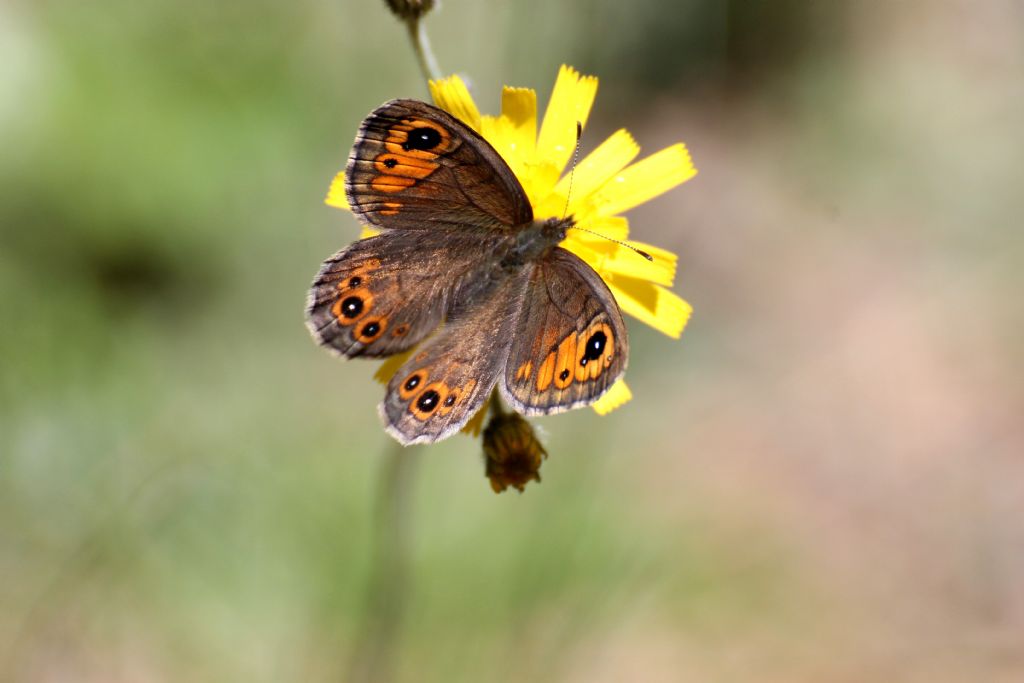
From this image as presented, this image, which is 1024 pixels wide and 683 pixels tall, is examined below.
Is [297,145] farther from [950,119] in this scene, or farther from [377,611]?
[950,119]

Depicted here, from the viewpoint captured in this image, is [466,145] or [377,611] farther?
[377,611]

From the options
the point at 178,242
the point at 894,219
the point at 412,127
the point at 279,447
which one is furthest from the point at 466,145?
the point at 894,219

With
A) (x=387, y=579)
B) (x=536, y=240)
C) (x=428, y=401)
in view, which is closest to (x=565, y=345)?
(x=428, y=401)

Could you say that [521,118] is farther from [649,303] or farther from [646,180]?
[649,303]

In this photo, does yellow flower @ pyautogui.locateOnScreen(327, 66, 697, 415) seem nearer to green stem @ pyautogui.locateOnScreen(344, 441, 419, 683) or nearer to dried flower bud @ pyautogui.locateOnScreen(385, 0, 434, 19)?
dried flower bud @ pyautogui.locateOnScreen(385, 0, 434, 19)

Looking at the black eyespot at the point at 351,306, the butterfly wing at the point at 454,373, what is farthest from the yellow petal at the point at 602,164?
the black eyespot at the point at 351,306

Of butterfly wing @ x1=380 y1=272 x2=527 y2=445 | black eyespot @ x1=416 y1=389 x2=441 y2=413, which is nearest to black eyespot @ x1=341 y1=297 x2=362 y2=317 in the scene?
butterfly wing @ x1=380 y1=272 x2=527 y2=445
